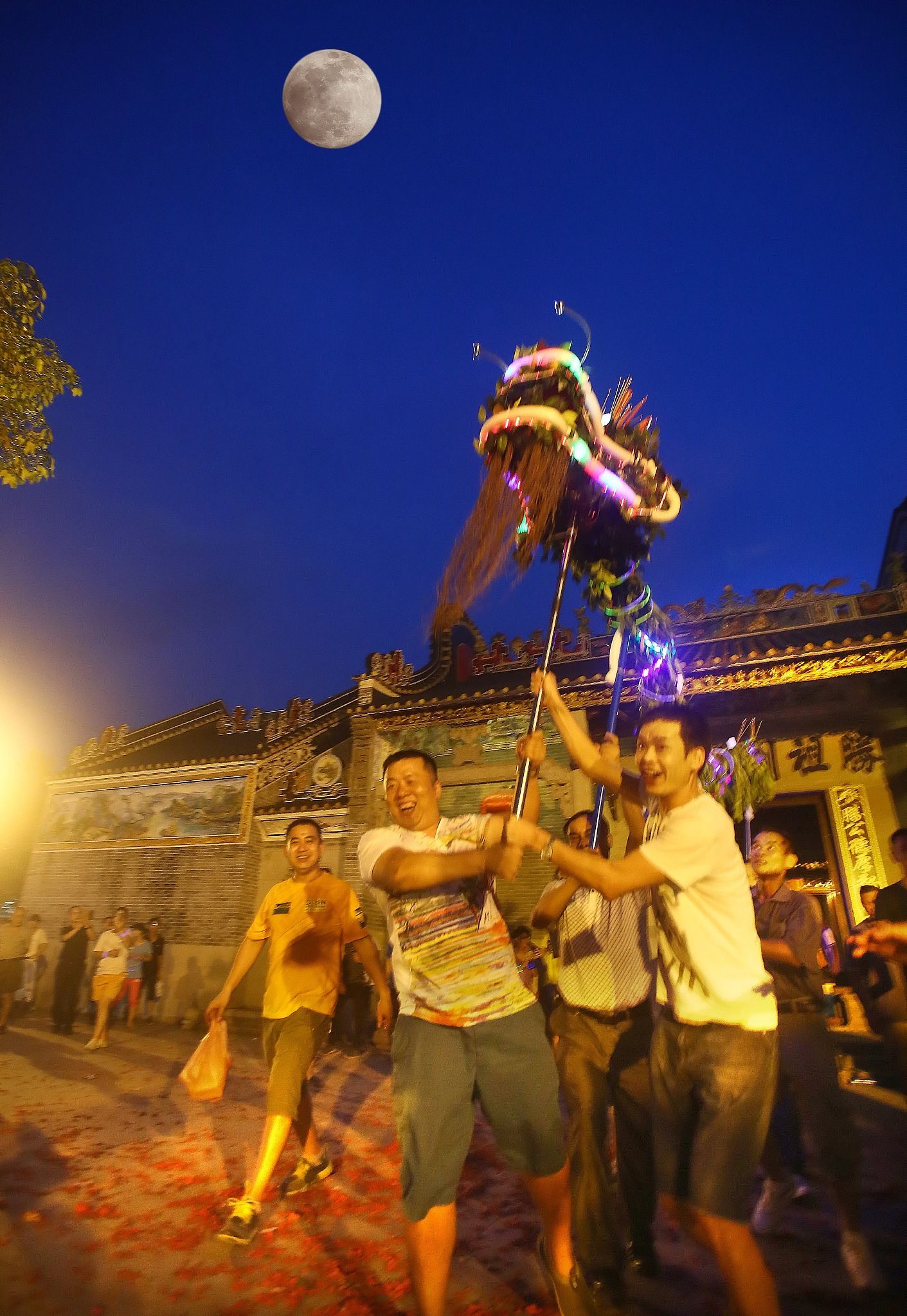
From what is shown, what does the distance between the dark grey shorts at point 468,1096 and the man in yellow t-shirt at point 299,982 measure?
1368 millimetres

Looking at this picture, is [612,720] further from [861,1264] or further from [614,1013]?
[861,1264]

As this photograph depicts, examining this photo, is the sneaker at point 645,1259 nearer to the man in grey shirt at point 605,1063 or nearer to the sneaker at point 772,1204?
the man in grey shirt at point 605,1063

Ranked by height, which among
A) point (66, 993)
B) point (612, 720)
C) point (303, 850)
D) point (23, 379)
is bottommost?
point (66, 993)

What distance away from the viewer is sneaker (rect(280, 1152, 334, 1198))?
4.00 metres

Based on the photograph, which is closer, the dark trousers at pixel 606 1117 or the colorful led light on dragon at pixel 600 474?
the dark trousers at pixel 606 1117

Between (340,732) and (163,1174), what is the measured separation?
10.5m

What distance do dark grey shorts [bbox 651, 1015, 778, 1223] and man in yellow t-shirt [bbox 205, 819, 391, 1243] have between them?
1.89m

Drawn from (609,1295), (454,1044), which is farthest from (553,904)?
(609,1295)

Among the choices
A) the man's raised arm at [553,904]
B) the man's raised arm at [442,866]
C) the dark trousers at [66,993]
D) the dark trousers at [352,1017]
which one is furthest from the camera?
the dark trousers at [66,993]

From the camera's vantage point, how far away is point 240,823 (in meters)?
14.7

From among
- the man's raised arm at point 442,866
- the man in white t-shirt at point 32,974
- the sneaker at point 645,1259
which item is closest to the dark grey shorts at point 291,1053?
the sneaker at point 645,1259

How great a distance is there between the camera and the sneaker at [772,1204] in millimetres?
3488

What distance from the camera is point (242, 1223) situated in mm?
3354

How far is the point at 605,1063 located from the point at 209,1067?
2318mm
